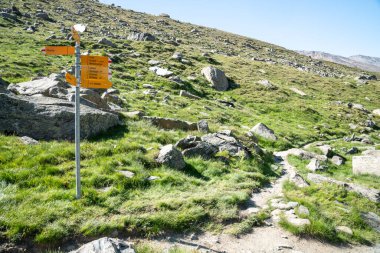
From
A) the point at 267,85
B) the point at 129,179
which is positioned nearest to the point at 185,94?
the point at 267,85

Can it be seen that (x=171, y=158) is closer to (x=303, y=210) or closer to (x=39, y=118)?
(x=303, y=210)

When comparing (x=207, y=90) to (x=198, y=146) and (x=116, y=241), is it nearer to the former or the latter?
(x=198, y=146)

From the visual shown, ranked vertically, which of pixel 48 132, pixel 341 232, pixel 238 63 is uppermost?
pixel 238 63

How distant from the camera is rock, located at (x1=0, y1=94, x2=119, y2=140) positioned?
41.3 ft

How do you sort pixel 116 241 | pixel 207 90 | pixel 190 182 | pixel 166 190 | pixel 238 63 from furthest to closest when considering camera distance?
pixel 238 63 < pixel 207 90 < pixel 190 182 < pixel 166 190 < pixel 116 241

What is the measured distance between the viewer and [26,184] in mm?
9305

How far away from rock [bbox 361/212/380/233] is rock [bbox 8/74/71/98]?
626 inches

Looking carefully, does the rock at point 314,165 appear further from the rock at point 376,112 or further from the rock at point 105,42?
the rock at point 105,42

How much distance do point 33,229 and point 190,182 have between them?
5.83m

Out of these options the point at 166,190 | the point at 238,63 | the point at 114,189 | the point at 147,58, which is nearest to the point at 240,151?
the point at 166,190

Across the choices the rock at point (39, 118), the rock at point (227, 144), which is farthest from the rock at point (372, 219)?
the rock at point (39, 118)

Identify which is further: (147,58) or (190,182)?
(147,58)

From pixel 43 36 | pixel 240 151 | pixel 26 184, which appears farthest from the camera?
pixel 43 36

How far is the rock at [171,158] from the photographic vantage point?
40.3 feet
